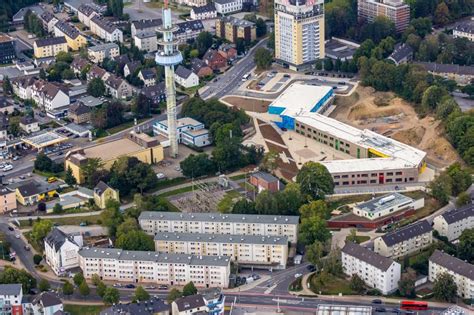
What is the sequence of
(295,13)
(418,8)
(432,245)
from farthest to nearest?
(418,8)
(295,13)
(432,245)

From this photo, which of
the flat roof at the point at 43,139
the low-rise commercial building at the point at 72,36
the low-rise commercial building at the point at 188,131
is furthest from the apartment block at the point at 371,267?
the low-rise commercial building at the point at 72,36

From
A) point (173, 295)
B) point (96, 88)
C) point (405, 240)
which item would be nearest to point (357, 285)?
point (405, 240)

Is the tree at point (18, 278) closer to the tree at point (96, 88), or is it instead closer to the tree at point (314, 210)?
the tree at point (314, 210)

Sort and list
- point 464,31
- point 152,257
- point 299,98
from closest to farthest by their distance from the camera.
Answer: point 152,257
point 299,98
point 464,31

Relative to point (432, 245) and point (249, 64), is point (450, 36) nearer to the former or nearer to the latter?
point (249, 64)

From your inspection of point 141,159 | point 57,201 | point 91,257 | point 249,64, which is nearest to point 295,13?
point 249,64

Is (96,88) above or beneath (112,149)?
beneath

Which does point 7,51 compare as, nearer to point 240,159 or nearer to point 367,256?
point 240,159
